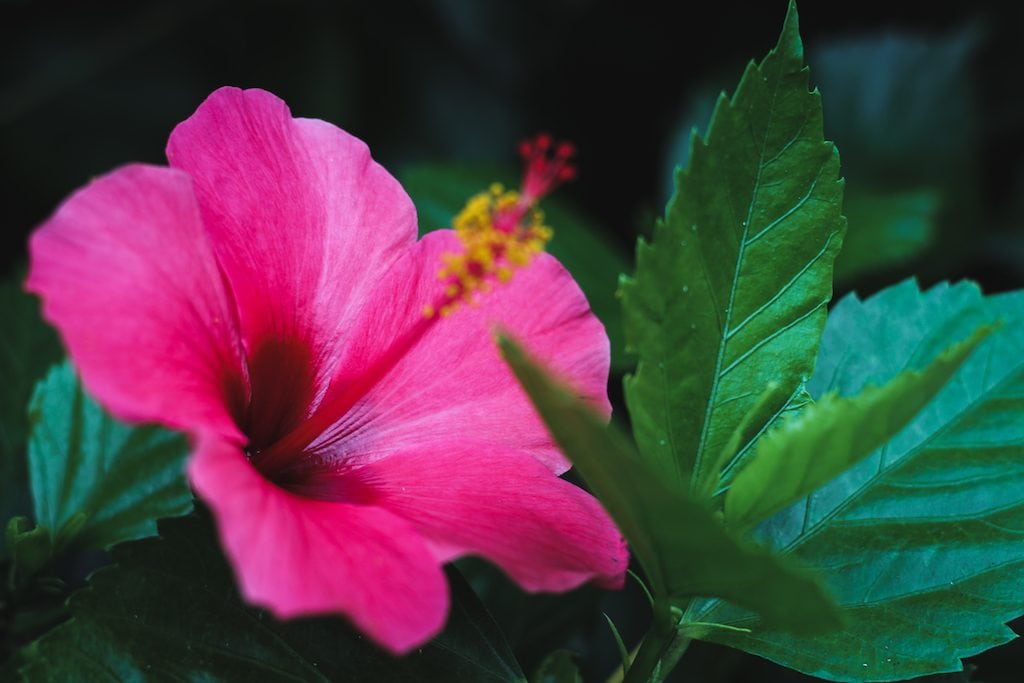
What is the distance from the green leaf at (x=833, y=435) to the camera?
733 millimetres

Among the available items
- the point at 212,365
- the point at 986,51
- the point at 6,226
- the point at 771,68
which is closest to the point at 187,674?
the point at 212,365

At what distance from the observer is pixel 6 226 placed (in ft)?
6.11

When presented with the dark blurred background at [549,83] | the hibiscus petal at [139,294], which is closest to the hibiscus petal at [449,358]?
the hibiscus petal at [139,294]

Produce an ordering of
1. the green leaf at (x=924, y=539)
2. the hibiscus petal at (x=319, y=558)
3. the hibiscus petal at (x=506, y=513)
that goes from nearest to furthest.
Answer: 1. the hibiscus petal at (x=319, y=558)
2. the hibiscus petal at (x=506, y=513)
3. the green leaf at (x=924, y=539)

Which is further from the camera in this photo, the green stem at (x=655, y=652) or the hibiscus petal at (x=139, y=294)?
the green stem at (x=655, y=652)

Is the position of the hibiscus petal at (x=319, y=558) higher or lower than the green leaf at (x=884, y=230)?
Result: lower

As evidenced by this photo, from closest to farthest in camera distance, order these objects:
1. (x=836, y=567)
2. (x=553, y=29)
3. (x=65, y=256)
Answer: (x=65, y=256)
(x=836, y=567)
(x=553, y=29)

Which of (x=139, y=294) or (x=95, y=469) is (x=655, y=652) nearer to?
(x=139, y=294)

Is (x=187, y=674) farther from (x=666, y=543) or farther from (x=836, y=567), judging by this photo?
(x=836, y=567)

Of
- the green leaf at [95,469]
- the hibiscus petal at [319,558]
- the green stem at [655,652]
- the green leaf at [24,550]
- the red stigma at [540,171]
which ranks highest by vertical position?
the red stigma at [540,171]

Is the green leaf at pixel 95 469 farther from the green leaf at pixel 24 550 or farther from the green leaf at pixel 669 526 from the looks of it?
the green leaf at pixel 669 526

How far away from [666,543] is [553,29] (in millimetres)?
1618

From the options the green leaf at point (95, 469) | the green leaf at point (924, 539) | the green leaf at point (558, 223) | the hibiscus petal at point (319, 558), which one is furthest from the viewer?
the green leaf at point (558, 223)

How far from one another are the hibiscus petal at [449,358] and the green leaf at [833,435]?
17cm
